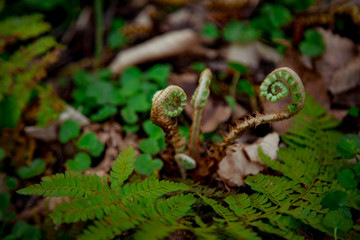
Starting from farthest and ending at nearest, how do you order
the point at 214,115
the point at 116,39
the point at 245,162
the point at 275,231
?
the point at 116,39, the point at 214,115, the point at 245,162, the point at 275,231

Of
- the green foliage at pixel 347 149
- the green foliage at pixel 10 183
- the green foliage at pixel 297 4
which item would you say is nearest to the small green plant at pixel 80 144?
the green foliage at pixel 10 183

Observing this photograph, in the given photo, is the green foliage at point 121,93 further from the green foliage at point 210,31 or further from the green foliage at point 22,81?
the green foliage at point 210,31

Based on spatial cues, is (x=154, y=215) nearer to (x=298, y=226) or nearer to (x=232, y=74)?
(x=298, y=226)

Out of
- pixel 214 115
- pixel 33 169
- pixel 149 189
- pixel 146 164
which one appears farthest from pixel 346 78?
pixel 33 169

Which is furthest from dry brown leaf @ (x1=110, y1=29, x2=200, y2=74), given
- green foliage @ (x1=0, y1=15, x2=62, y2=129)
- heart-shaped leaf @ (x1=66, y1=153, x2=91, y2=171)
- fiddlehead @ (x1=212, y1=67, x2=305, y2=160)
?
fiddlehead @ (x1=212, y1=67, x2=305, y2=160)

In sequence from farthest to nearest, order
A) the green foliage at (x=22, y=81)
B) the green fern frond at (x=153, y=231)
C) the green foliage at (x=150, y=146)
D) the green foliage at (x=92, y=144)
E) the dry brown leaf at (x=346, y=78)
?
the green foliage at (x=22, y=81) → the dry brown leaf at (x=346, y=78) → the green foliage at (x=92, y=144) → the green foliage at (x=150, y=146) → the green fern frond at (x=153, y=231)

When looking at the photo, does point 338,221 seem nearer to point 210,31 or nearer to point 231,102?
point 231,102
